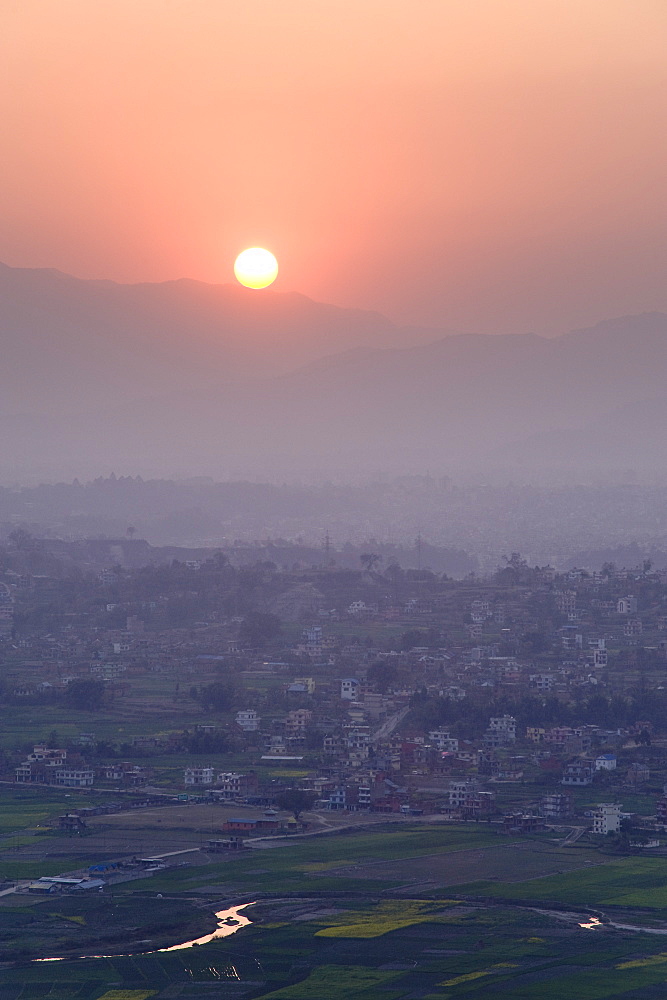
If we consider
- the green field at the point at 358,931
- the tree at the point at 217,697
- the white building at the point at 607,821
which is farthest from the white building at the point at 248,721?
the green field at the point at 358,931

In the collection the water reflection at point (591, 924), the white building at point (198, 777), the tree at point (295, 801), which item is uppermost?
the white building at point (198, 777)

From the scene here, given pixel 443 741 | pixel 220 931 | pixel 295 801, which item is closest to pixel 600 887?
pixel 220 931

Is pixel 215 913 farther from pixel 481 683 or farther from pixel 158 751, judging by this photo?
pixel 481 683

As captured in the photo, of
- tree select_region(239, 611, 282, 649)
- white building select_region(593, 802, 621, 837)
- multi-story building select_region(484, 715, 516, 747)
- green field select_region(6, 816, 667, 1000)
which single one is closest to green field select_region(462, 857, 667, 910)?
green field select_region(6, 816, 667, 1000)

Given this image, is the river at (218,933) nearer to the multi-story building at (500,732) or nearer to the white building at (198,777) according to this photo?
the white building at (198,777)

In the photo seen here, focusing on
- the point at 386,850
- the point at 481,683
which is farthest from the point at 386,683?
the point at 386,850

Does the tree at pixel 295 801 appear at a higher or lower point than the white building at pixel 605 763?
lower

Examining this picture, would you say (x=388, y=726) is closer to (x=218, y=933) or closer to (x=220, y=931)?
(x=220, y=931)
